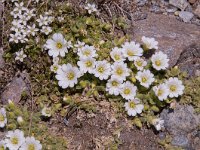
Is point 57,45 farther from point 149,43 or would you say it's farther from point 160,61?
point 160,61

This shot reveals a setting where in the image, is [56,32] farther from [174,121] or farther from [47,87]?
[174,121]

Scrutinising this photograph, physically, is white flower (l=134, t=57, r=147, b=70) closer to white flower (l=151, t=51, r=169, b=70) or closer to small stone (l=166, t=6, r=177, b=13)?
white flower (l=151, t=51, r=169, b=70)

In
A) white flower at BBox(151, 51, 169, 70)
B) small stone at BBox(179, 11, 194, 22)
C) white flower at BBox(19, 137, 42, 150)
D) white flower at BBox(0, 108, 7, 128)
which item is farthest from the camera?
small stone at BBox(179, 11, 194, 22)

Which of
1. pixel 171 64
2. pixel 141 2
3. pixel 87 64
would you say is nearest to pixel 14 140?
pixel 87 64

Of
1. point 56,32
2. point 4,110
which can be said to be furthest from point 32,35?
point 4,110

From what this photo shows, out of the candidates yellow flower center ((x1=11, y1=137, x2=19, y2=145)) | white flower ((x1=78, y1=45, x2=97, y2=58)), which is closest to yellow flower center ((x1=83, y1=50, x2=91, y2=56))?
white flower ((x1=78, y1=45, x2=97, y2=58))

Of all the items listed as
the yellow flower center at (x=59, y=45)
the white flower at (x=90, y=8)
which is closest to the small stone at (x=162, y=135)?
the yellow flower center at (x=59, y=45)

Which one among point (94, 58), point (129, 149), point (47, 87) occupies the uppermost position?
point (94, 58)
